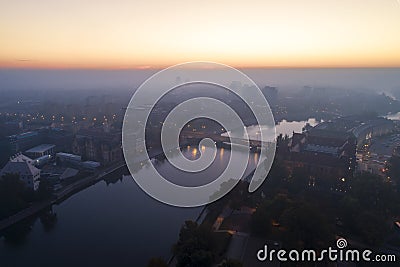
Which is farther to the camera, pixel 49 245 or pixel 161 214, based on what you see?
pixel 161 214

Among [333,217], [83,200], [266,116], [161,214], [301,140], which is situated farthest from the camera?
[266,116]

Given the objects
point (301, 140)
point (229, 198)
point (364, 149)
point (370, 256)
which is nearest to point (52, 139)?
point (229, 198)

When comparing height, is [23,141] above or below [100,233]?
above

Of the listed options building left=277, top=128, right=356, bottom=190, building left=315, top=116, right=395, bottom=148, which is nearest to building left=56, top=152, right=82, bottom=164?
building left=277, top=128, right=356, bottom=190

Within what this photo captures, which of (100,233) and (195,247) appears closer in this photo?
(195,247)

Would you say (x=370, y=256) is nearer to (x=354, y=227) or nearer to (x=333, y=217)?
(x=354, y=227)

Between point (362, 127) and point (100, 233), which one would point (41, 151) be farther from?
point (362, 127)

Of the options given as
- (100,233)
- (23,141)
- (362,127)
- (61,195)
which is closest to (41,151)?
(23,141)

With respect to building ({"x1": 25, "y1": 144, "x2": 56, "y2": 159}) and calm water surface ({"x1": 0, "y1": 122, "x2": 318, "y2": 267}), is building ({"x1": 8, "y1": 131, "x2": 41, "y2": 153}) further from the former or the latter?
calm water surface ({"x1": 0, "y1": 122, "x2": 318, "y2": 267})
